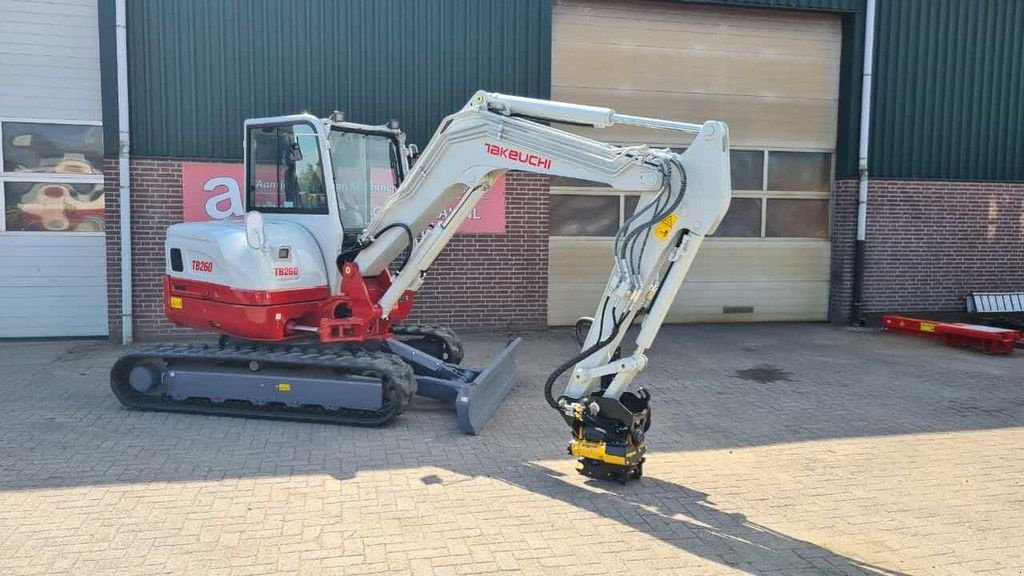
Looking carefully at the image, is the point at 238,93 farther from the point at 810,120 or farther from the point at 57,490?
the point at 810,120

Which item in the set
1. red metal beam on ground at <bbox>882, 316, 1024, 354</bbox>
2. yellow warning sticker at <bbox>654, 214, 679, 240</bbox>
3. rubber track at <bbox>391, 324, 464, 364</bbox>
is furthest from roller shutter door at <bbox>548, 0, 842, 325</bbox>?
yellow warning sticker at <bbox>654, 214, 679, 240</bbox>

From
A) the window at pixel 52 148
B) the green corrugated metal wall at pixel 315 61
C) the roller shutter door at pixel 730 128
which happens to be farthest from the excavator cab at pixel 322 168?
the roller shutter door at pixel 730 128

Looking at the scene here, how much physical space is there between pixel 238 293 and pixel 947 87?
12031mm

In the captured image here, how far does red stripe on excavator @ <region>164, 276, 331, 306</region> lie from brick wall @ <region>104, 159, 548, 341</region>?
3.42 m

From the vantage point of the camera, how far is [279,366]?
6918mm

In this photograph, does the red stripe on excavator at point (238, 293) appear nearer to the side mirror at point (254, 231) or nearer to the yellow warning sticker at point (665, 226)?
the side mirror at point (254, 231)

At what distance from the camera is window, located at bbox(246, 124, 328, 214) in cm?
704

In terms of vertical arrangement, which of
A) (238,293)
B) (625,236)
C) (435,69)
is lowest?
(238,293)

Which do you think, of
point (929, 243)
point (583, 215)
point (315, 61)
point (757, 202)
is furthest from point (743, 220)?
point (315, 61)

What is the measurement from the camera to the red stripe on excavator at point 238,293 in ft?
A: 22.2

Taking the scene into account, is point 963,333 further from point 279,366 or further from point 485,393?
point 279,366

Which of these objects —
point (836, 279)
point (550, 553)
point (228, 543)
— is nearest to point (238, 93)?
point (228, 543)

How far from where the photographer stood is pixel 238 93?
419 inches

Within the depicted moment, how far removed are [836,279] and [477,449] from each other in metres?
9.19
